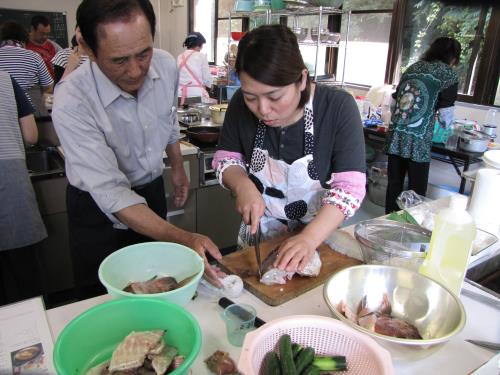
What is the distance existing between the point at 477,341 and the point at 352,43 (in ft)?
15.2

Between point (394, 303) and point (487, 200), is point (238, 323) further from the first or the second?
point (487, 200)

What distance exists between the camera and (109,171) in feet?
4.26

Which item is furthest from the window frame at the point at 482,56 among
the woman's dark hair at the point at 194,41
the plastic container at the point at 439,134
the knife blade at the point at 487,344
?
the knife blade at the point at 487,344

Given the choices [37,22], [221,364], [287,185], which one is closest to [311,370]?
[221,364]

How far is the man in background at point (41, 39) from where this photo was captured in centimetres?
519

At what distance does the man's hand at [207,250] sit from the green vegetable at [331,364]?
41 centimetres

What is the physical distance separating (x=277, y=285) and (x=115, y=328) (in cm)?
48

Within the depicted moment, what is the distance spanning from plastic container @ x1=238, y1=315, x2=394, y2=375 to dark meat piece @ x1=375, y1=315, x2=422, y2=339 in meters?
0.14

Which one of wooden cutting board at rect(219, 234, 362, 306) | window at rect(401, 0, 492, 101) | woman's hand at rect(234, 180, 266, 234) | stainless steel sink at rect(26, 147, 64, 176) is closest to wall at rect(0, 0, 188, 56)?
window at rect(401, 0, 492, 101)

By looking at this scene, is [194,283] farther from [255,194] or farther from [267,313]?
[255,194]

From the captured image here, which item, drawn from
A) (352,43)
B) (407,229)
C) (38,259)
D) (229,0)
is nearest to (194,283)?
(407,229)

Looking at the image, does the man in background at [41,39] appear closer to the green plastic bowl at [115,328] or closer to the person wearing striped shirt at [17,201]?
the person wearing striped shirt at [17,201]

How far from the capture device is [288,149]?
143cm

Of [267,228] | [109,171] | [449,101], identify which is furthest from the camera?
[449,101]
